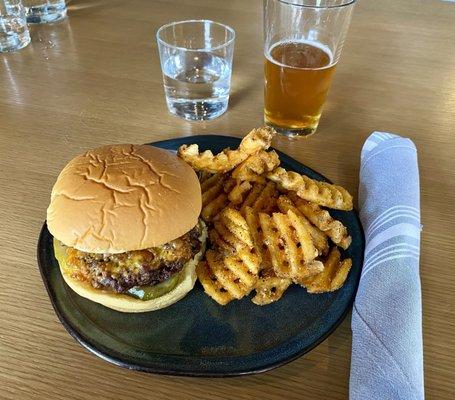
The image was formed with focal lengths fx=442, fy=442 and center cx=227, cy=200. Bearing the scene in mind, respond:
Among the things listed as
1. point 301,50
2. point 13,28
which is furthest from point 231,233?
point 13,28

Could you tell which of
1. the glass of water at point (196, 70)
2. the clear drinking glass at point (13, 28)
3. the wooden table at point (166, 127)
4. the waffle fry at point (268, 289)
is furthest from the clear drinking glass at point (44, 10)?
the waffle fry at point (268, 289)

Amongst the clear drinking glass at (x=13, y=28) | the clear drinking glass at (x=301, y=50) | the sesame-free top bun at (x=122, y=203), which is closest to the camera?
the sesame-free top bun at (x=122, y=203)

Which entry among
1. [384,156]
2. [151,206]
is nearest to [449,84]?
[384,156]

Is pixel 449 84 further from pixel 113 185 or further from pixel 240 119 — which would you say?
pixel 113 185

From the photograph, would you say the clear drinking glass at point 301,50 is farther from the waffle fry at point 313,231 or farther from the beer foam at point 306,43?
the waffle fry at point 313,231

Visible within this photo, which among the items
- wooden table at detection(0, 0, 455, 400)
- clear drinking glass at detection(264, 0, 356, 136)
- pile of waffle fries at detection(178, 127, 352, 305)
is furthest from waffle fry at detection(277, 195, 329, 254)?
clear drinking glass at detection(264, 0, 356, 136)

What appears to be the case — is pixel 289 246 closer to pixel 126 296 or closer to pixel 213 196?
pixel 213 196
